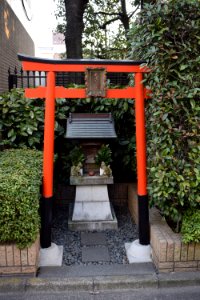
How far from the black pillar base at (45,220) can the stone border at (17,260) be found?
0.45 m

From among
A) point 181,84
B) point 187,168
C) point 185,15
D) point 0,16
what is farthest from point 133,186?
point 0,16

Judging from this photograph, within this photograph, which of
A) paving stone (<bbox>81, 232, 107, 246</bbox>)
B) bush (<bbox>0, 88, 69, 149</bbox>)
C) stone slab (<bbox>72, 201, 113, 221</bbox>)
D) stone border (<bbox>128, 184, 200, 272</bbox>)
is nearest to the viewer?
stone border (<bbox>128, 184, 200, 272</bbox>)

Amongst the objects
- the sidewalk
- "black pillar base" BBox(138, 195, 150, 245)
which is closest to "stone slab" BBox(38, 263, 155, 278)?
the sidewalk

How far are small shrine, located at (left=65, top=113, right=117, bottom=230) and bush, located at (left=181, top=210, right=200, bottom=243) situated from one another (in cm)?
167

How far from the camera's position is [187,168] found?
362 cm

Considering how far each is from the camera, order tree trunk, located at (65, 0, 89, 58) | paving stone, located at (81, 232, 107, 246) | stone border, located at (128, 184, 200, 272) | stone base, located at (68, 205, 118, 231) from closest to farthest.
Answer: stone border, located at (128, 184, 200, 272)
paving stone, located at (81, 232, 107, 246)
stone base, located at (68, 205, 118, 231)
tree trunk, located at (65, 0, 89, 58)

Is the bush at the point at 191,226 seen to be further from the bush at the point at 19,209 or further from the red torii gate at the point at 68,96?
the bush at the point at 19,209

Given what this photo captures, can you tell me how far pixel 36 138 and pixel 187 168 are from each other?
3.07m

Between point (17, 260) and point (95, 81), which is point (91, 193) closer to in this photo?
point (17, 260)

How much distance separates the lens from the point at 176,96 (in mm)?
3574

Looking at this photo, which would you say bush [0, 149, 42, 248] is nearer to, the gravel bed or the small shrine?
the gravel bed

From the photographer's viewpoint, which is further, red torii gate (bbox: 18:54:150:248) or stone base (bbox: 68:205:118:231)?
stone base (bbox: 68:205:118:231)

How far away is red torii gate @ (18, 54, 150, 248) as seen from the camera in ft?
12.9

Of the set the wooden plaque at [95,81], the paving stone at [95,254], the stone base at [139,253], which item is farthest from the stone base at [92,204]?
the wooden plaque at [95,81]
